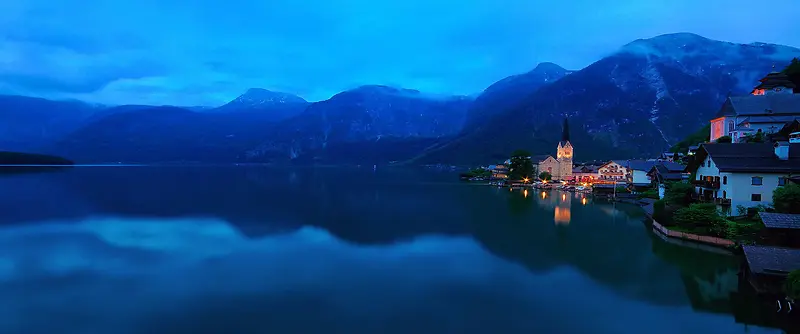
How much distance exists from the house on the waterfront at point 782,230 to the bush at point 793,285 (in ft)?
22.9

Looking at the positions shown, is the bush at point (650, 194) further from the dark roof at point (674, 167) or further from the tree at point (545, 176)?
the tree at point (545, 176)

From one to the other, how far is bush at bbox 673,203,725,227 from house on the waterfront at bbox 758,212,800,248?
5640 mm

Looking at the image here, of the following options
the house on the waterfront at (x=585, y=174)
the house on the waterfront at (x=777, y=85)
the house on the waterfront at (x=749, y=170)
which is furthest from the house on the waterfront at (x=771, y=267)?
the house on the waterfront at (x=585, y=174)

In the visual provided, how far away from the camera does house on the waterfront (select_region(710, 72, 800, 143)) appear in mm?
41656

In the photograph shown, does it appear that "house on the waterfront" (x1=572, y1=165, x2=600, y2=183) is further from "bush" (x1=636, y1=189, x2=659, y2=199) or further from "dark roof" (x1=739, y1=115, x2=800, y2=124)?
"dark roof" (x1=739, y1=115, x2=800, y2=124)

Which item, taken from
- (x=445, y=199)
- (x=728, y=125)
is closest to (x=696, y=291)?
(x=728, y=125)

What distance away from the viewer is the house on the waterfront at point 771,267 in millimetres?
17203

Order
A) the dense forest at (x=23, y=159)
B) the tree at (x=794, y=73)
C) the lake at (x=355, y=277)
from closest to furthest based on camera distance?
1. the lake at (x=355, y=277)
2. the tree at (x=794, y=73)
3. the dense forest at (x=23, y=159)

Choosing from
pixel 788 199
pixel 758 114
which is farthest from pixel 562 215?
pixel 788 199

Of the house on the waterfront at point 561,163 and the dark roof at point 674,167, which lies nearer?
the dark roof at point 674,167

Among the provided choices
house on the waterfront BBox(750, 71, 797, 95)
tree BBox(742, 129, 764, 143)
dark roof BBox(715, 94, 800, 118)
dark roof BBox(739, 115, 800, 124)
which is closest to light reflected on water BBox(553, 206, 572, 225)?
tree BBox(742, 129, 764, 143)

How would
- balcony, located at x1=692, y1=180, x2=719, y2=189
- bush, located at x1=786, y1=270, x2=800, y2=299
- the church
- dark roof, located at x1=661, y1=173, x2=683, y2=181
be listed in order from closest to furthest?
bush, located at x1=786, y1=270, x2=800, y2=299
balcony, located at x1=692, y1=180, x2=719, y2=189
dark roof, located at x1=661, y1=173, x2=683, y2=181
the church

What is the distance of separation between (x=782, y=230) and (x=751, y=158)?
9.46 metres

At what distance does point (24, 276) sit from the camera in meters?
20.5
